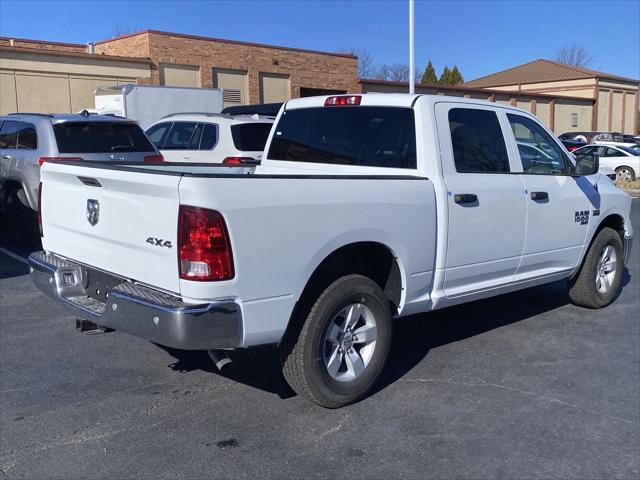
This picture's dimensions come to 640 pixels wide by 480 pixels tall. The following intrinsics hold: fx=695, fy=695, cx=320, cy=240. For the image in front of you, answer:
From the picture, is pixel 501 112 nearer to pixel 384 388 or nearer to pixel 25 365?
pixel 384 388

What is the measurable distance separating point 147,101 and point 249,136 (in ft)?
27.1

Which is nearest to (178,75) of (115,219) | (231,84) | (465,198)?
(231,84)

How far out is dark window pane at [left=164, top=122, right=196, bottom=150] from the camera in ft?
41.2

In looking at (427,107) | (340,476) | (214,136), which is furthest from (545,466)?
(214,136)

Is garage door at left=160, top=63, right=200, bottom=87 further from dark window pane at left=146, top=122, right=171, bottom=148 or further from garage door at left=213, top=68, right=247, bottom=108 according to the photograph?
dark window pane at left=146, top=122, right=171, bottom=148

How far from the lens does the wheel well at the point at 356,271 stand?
4.25m

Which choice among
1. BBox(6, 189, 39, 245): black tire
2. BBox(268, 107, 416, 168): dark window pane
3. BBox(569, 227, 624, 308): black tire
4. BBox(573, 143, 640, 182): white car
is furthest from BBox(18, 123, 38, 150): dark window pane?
BBox(573, 143, 640, 182): white car

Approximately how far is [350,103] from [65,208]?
2.32 meters

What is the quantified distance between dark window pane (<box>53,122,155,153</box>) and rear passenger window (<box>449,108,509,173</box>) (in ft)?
18.5

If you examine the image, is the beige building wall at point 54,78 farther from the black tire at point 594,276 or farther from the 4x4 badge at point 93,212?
the black tire at point 594,276

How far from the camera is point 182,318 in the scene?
3.62m

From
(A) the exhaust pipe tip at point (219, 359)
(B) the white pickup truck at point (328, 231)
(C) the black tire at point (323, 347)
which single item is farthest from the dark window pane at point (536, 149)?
(A) the exhaust pipe tip at point (219, 359)

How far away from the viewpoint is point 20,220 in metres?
9.65

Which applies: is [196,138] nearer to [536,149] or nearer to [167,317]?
[536,149]
